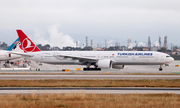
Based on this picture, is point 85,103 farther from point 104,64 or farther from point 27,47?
point 27,47

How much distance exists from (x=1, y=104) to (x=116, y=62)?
37.1 m

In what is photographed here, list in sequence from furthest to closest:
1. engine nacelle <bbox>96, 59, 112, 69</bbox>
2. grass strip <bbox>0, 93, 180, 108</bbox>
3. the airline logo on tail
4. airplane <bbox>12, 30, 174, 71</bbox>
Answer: the airline logo on tail
airplane <bbox>12, 30, 174, 71</bbox>
engine nacelle <bbox>96, 59, 112, 69</bbox>
grass strip <bbox>0, 93, 180, 108</bbox>

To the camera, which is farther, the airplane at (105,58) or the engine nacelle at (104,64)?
the airplane at (105,58)

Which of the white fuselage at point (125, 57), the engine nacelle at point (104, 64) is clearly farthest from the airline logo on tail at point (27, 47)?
the engine nacelle at point (104, 64)

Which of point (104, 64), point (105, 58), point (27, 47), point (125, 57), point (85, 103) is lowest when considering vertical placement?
point (85, 103)

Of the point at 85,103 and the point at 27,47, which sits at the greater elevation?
the point at 27,47

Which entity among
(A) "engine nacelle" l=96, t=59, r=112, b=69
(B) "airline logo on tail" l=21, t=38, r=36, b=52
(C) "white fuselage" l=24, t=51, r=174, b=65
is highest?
(B) "airline logo on tail" l=21, t=38, r=36, b=52

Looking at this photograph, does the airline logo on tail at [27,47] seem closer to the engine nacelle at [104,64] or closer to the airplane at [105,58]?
the airplane at [105,58]

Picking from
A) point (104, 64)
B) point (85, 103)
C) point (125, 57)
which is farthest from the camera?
point (125, 57)

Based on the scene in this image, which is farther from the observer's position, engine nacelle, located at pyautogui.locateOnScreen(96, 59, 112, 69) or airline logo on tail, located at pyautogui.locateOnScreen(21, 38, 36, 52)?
airline logo on tail, located at pyautogui.locateOnScreen(21, 38, 36, 52)

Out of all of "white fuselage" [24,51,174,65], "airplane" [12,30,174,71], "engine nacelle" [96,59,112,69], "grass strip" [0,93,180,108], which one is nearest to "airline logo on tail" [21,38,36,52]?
"airplane" [12,30,174,71]

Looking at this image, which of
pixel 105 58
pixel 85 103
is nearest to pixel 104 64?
pixel 105 58

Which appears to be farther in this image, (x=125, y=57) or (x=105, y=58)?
(x=105, y=58)

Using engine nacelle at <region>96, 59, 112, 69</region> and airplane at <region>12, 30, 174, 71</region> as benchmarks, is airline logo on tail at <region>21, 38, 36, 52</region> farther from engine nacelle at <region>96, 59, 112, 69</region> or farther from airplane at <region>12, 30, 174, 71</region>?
engine nacelle at <region>96, 59, 112, 69</region>
